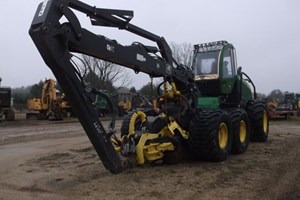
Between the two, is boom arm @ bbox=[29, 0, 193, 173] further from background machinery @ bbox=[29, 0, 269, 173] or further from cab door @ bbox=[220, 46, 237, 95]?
cab door @ bbox=[220, 46, 237, 95]

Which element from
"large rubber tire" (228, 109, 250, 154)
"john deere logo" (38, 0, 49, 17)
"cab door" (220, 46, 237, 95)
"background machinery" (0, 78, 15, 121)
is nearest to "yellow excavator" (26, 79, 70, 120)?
"background machinery" (0, 78, 15, 121)

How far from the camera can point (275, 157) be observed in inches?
402

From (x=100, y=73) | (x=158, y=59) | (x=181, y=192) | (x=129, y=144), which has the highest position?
(x=100, y=73)

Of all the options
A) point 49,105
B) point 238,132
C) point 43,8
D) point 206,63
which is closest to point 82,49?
point 43,8

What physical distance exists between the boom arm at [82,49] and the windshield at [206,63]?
3759mm

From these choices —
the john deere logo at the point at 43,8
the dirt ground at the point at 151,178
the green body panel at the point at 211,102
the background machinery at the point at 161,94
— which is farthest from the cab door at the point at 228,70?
the john deere logo at the point at 43,8

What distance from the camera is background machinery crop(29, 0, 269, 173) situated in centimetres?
652

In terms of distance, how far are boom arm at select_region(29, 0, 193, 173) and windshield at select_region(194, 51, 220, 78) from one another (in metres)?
3.76

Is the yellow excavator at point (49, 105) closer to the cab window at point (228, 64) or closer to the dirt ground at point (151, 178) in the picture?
the dirt ground at point (151, 178)

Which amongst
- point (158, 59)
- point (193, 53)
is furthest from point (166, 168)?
point (193, 53)

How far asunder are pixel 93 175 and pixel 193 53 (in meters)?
5.92

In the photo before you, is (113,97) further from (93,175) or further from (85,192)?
(85,192)

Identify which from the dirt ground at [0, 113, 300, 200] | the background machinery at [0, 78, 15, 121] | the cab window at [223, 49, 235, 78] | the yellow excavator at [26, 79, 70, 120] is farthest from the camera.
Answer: the yellow excavator at [26, 79, 70, 120]

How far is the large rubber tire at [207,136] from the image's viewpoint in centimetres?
891
